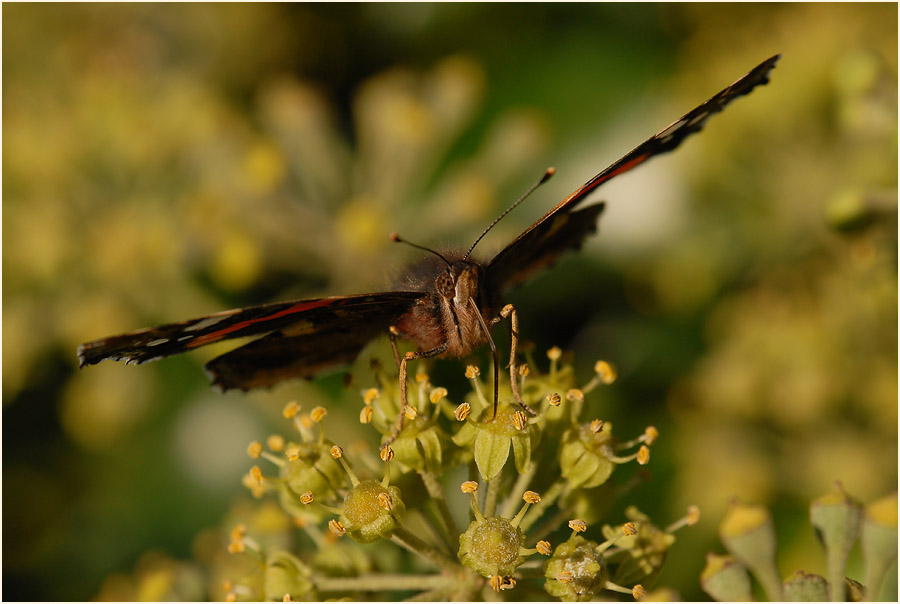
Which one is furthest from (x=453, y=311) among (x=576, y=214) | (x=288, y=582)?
(x=288, y=582)

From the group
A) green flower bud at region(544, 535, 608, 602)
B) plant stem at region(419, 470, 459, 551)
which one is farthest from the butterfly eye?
green flower bud at region(544, 535, 608, 602)

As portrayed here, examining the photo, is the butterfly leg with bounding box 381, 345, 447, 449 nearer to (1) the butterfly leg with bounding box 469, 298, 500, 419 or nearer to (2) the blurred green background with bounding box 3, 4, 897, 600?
(1) the butterfly leg with bounding box 469, 298, 500, 419

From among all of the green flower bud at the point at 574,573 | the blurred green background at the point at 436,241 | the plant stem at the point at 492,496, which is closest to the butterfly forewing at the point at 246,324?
the plant stem at the point at 492,496

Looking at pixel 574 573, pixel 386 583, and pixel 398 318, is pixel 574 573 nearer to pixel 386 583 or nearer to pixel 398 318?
pixel 386 583

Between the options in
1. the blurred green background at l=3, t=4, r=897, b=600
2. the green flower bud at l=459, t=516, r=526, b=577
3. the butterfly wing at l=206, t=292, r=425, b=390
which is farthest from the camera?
the blurred green background at l=3, t=4, r=897, b=600

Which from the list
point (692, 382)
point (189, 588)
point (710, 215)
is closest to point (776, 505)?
point (692, 382)

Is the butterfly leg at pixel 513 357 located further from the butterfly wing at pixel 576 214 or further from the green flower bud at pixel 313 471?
the green flower bud at pixel 313 471
